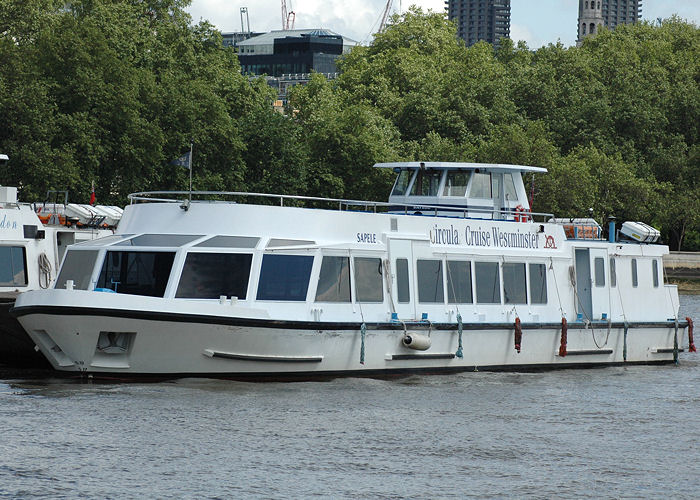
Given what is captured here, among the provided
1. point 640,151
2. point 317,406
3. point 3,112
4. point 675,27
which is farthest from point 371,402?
point 675,27

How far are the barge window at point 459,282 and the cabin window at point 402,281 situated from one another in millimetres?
1138

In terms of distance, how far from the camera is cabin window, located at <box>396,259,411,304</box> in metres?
25.3

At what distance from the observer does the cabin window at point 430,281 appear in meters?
25.8

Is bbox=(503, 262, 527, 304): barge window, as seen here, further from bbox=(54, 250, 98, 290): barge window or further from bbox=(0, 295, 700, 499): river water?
bbox=(54, 250, 98, 290): barge window

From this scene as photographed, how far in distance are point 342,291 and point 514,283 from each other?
4.91 m

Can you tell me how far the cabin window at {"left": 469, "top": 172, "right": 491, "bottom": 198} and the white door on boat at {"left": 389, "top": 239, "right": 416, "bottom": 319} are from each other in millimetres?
4010

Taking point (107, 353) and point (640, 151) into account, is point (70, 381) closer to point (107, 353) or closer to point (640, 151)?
point (107, 353)

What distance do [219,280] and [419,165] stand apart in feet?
25.2

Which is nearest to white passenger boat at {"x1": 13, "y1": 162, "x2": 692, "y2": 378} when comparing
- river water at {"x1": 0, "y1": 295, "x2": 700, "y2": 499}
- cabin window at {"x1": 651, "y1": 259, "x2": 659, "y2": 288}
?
river water at {"x1": 0, "y1": 295, "x2": 700, "y2": 499}

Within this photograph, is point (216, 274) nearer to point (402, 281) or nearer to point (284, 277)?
point (284, 277)

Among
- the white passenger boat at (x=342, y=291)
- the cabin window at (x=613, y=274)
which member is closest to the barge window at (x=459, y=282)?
the white passenger boat at (x=342, y=291)


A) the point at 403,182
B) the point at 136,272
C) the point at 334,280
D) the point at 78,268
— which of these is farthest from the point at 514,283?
the point at 78,268

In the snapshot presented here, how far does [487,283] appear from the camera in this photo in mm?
26969

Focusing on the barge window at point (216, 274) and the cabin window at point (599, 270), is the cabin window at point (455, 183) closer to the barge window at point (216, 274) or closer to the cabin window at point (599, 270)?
the cabin window at point (599, 270)
